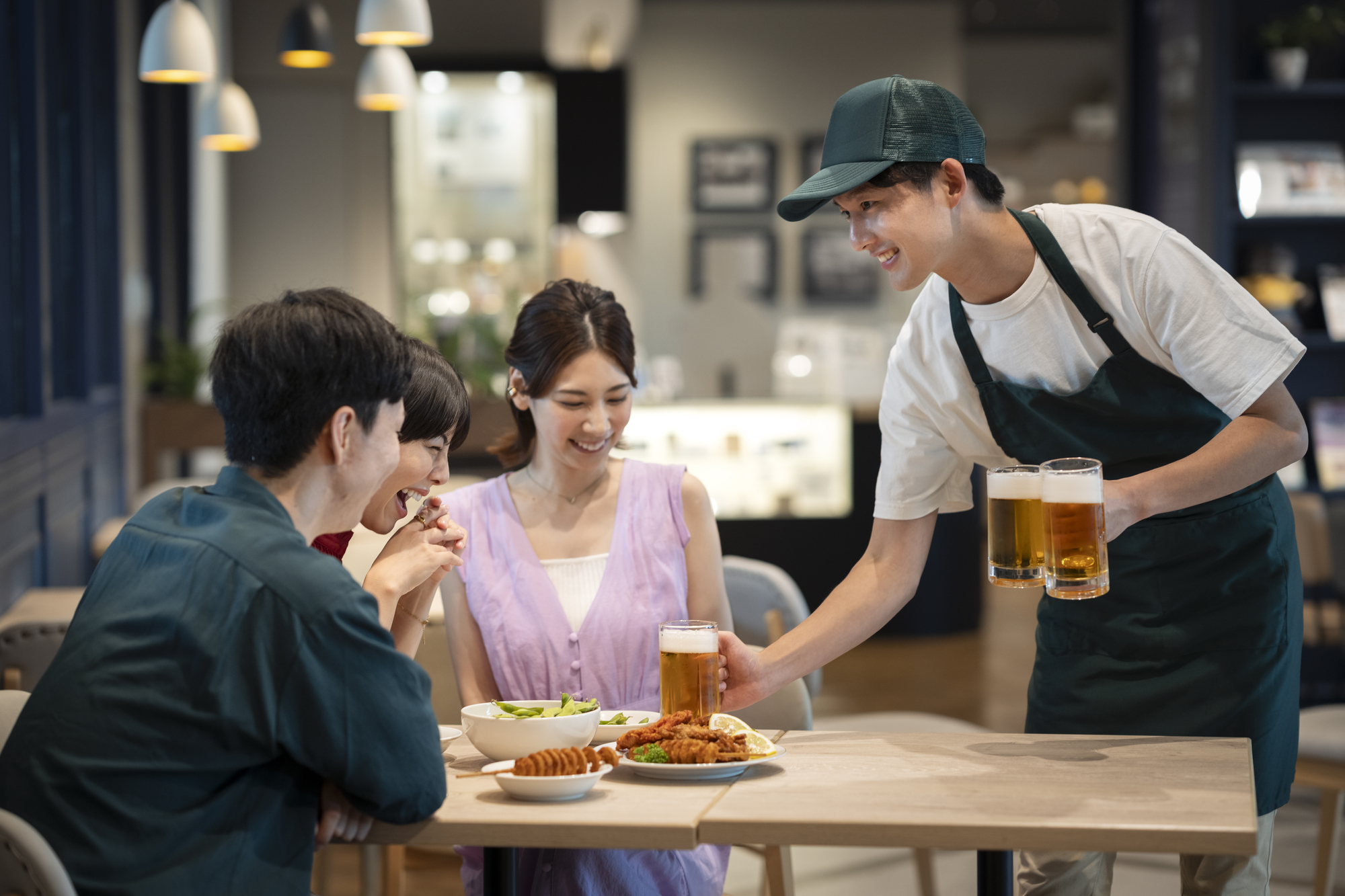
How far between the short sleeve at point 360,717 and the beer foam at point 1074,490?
83 cm

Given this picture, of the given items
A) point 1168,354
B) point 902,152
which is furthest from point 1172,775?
point 902,152

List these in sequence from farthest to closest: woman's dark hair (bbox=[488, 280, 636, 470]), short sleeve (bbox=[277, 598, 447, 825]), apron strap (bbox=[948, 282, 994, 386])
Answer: woman's dark hair (bbox=[488, 280, 636, 470]) < apron strap (bbox=[948, 282, 994, 386]) < short sleeve (bbox=[277, 598, 447, 825])

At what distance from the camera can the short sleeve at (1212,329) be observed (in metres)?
1.85

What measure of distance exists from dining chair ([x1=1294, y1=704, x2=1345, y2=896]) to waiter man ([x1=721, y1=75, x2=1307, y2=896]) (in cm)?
109

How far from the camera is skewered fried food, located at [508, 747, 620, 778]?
1595 millimetres

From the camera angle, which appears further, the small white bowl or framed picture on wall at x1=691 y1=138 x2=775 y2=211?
framed picture on wall at x1=691 y1=138 x2=775 y2=211

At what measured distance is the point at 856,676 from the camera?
19.4 feet

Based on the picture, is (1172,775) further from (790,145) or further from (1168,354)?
(790,145)

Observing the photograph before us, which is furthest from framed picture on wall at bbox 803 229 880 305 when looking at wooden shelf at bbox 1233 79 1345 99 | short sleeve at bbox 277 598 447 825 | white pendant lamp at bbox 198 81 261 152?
short sleeve at bbox 277 598 447 825

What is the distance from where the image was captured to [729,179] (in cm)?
926

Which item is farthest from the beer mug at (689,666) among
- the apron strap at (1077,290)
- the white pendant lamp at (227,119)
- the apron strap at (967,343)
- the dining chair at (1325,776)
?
the white pendant lamp at (227,119)

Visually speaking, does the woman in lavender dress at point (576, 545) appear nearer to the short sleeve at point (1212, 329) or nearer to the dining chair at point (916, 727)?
the dining chair at point (916, 727)

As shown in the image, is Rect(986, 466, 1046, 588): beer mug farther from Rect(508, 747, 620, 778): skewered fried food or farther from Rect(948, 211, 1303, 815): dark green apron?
Rect(508, 747, 620, 778): skewered fried food

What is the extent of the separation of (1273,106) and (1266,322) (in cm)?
448
